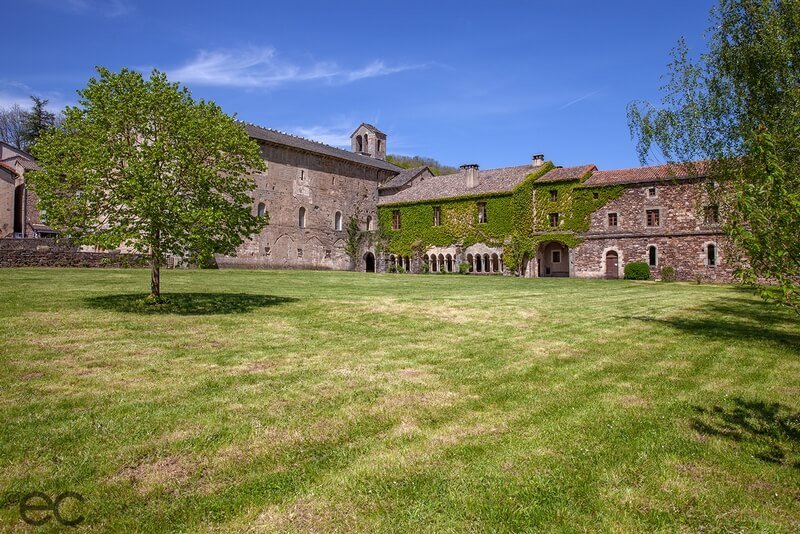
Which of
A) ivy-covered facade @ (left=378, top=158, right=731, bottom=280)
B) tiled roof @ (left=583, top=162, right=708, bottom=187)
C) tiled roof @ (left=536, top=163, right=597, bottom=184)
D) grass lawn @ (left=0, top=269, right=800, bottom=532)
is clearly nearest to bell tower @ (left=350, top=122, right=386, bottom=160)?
ivy-covered facade @ (left=378, top=158, right=731, bottom=280)

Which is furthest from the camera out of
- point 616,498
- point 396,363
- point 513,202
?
point 513,202

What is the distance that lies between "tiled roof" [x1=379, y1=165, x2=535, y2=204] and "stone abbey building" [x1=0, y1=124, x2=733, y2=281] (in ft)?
0.47

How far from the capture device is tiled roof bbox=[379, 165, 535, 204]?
140ft

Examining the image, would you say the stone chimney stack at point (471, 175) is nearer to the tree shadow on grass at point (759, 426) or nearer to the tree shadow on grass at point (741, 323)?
the tree shadow on grass at point (741, 323)

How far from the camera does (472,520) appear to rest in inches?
125

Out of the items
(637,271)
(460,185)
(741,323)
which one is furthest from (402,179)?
(741,323)

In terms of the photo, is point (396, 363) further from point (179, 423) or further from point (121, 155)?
point (121, 155)

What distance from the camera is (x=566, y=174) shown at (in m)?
40.0

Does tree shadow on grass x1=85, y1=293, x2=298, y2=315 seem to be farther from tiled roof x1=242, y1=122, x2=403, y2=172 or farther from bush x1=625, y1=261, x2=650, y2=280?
bush x1=625, y1=261, x2=650, y2=280

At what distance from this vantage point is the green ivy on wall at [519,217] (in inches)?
1543

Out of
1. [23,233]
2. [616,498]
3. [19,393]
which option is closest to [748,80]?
[616,498]

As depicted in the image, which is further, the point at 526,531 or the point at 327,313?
the point at 327,313

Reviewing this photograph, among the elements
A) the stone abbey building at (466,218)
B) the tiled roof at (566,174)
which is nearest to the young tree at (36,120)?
the stone abbey building at (466,218)

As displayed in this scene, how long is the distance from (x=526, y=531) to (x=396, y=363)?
4443 millimetres
